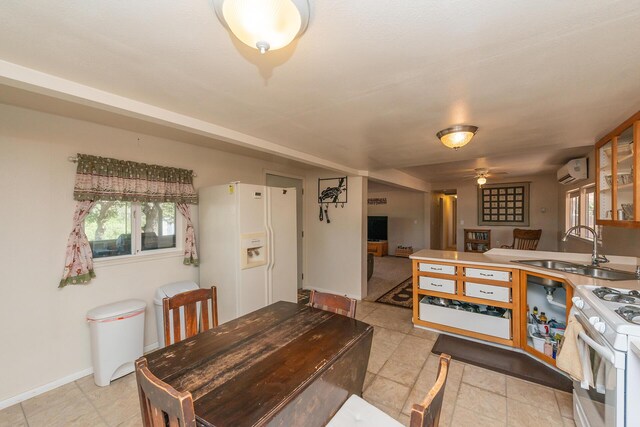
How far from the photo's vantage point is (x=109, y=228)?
2.65 m

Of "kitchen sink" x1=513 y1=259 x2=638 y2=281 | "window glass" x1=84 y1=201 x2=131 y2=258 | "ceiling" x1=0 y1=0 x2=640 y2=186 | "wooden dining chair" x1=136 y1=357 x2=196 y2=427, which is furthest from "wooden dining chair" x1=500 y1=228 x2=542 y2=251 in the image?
"window glass" x1=84 y1=201 x2=131 y2=258

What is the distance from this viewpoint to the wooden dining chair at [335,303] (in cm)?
195

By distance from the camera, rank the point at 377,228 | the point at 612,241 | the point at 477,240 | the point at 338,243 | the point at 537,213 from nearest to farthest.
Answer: the point at 612,241 → the point at 338,243 → the point at 537,213 → the point at 477,240 → the point at 377,228

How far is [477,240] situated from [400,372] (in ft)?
19.7

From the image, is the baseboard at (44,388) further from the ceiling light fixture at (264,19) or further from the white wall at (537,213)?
the white wall at (537,213)

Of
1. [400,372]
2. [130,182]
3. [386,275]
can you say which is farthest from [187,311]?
[386,275]

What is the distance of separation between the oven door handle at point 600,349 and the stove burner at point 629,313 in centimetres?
18

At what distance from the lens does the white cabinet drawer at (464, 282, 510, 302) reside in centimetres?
285

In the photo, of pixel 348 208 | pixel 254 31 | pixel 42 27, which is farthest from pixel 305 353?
pixel 348 208

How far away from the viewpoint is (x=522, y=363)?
2.61 m

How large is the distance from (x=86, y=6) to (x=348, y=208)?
4012 millimetres

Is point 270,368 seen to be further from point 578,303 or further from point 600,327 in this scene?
point 578,303

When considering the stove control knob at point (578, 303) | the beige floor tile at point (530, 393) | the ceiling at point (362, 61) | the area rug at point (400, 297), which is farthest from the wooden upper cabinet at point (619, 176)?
the area rug at point (400, 297)

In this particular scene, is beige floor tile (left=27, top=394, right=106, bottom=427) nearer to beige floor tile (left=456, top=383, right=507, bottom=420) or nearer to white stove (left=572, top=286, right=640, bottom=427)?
beige floor tile (left=456, top=383, right=507, bottom=420)
